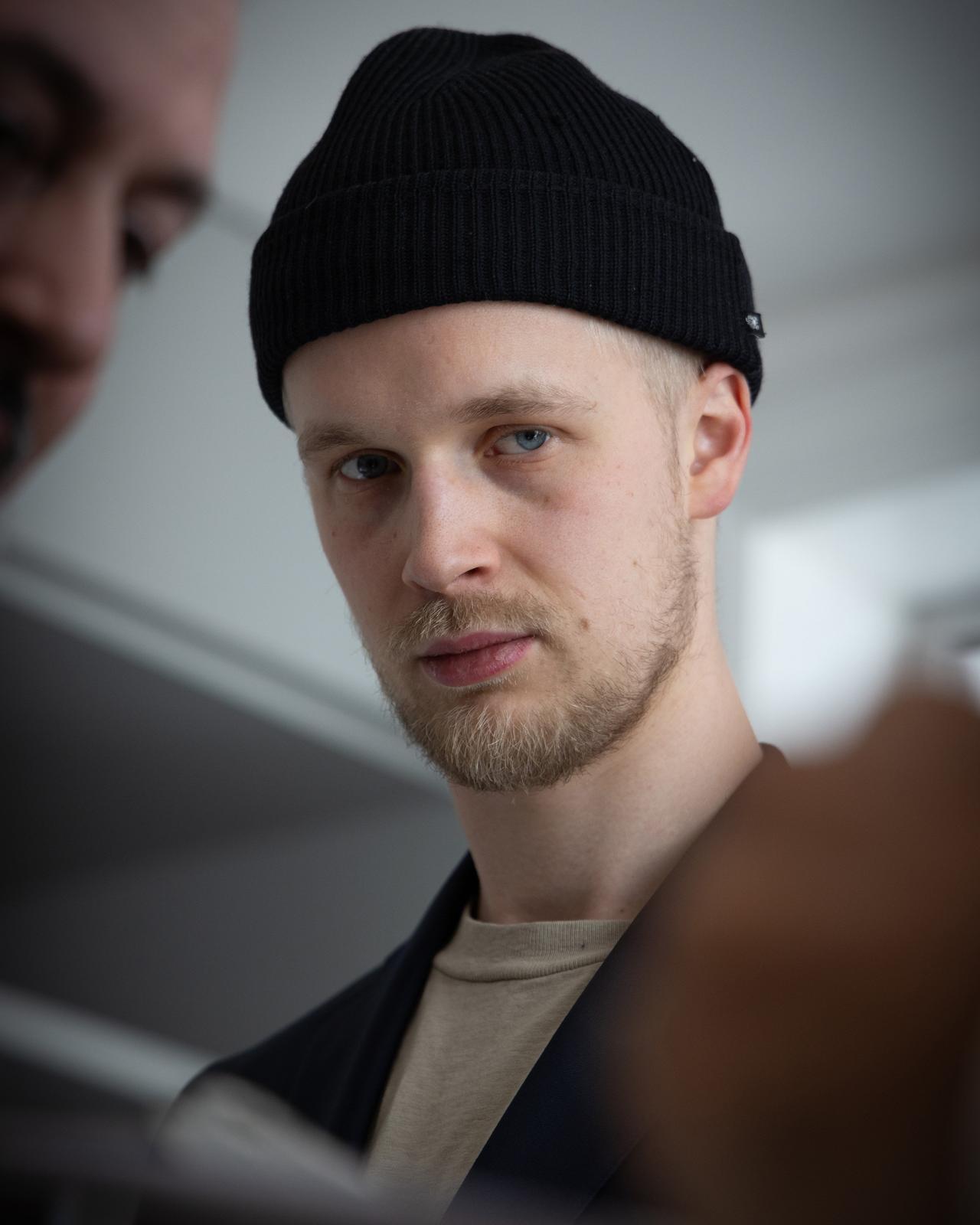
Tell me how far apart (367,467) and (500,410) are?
0.25 ft

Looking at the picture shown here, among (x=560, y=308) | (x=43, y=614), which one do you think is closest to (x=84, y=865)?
(x=43, y=614)

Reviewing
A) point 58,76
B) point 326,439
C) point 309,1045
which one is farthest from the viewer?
point 309,1045

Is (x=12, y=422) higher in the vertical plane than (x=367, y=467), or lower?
higher

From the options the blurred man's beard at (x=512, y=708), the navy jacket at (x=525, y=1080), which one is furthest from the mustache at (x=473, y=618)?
the navy jacket at (x=525, y=1080)

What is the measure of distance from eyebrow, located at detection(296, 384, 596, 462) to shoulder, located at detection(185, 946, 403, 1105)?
0.84 feet

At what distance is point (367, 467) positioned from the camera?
544mm

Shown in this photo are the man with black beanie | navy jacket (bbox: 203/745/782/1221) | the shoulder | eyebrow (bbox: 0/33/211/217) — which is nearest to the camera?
eyebrow (bbox: 0/33/211/217)

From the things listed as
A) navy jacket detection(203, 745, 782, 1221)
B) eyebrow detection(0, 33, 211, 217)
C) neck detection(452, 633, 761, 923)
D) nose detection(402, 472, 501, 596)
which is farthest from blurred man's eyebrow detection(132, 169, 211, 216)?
neck detection(452, 633, 761, 923)

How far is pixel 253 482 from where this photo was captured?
75cm

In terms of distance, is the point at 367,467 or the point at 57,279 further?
the point at 367,467

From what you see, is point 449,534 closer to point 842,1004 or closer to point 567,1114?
point 567,1114

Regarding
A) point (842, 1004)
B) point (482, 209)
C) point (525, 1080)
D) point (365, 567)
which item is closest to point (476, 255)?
point (482, 209)

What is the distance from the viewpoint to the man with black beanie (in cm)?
50

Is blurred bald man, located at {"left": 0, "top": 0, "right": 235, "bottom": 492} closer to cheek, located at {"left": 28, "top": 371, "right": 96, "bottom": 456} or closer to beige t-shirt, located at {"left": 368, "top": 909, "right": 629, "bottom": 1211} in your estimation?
cheek, located at {"left": 28, "top": 371, "right": 96, "bottom": 456}
